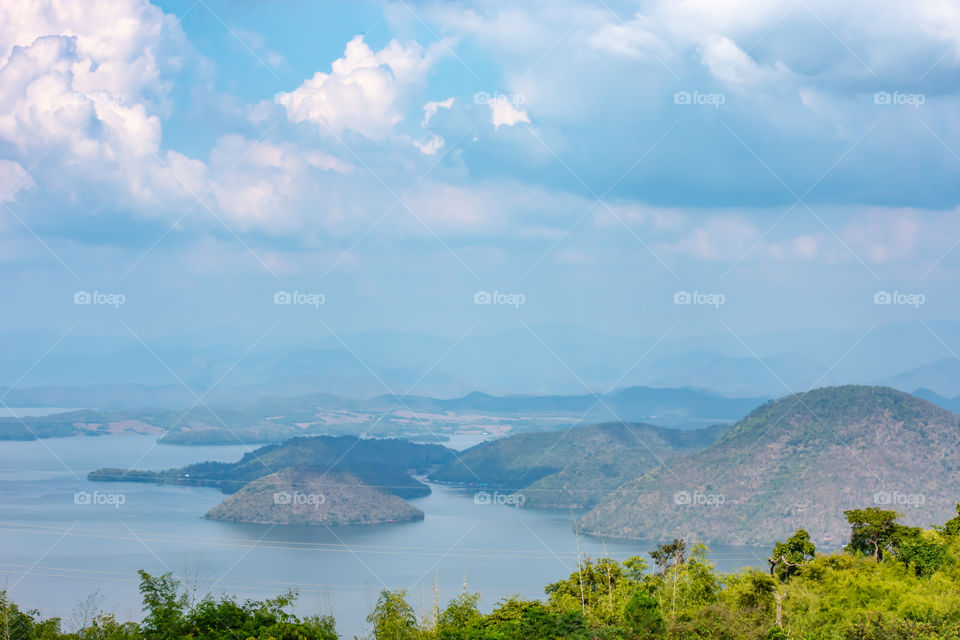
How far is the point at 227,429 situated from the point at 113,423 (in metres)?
16.7

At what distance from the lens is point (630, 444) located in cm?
10412

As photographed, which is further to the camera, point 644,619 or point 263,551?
point 263,551

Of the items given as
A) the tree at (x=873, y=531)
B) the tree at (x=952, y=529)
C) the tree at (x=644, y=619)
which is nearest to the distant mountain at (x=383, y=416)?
the tree at (x=873, y=531)

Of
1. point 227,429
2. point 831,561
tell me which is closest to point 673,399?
point 227,429

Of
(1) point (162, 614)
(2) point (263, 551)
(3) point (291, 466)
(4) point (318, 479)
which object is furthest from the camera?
(3) point (291, 466)

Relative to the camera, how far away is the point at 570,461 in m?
102

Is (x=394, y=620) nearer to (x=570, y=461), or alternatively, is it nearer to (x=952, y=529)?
(x=952, y=529)

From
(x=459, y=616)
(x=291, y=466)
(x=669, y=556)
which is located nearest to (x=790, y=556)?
(x=669, y=556)

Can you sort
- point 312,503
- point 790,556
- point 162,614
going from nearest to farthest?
point 162,614
point 790,556
point 312,503

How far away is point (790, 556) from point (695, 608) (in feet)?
12.9

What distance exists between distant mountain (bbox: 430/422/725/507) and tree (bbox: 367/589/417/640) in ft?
241

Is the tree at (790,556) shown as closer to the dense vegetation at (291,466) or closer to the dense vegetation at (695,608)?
the dense vegetation at (695,608)

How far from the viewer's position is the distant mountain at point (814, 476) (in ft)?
235

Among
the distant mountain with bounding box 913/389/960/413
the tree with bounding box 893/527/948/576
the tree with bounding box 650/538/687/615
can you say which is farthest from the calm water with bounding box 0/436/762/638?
the distant mountain with bounding box 913/389/960/413
